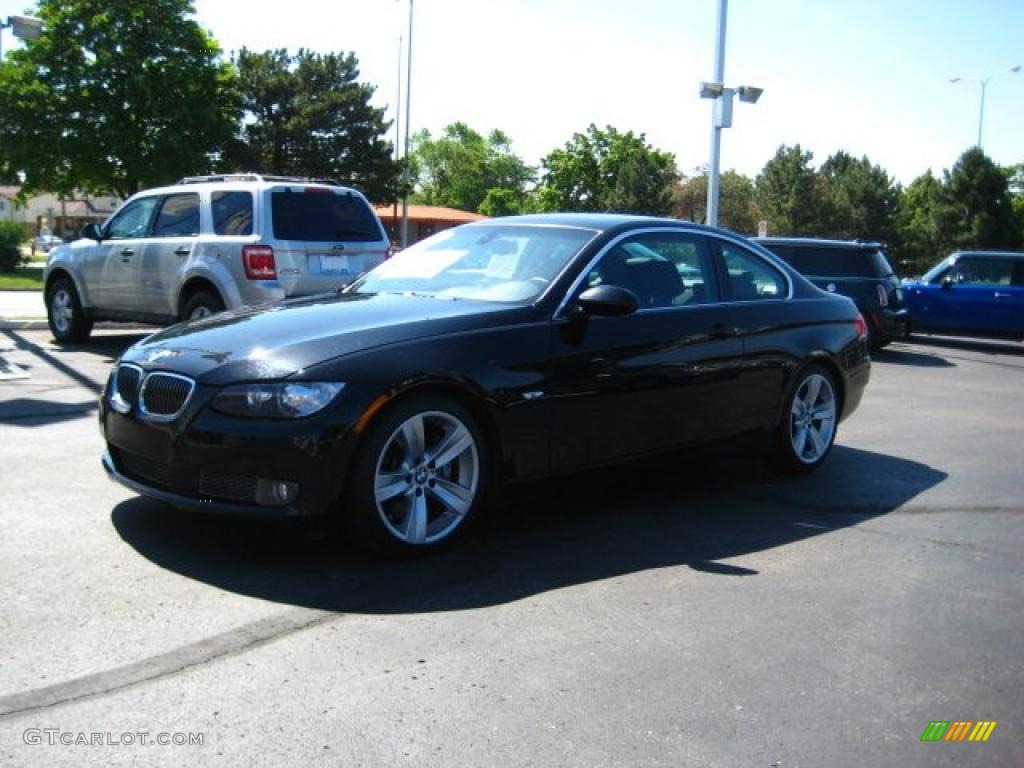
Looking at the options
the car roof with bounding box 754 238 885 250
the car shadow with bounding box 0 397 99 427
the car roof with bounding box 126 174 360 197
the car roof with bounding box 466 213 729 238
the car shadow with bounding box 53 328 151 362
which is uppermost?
the car roof with bounding box 126 174 360 197

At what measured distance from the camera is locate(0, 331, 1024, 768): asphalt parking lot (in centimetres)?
306

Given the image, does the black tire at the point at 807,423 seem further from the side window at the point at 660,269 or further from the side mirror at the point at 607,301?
the side mirror at the point at 607,301

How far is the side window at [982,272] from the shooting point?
18453 millimetres

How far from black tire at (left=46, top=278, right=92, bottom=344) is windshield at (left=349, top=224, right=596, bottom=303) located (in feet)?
25.0

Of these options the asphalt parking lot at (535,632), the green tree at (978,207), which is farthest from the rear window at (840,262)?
the green tree at (978,207)

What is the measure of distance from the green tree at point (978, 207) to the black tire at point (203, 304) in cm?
5400

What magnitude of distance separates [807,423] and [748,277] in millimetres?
1059

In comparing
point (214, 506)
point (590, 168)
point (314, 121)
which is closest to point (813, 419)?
point (214, 506)

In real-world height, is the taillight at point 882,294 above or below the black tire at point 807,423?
above

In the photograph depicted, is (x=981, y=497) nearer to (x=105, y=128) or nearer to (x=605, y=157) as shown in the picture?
(x=105, y=128)

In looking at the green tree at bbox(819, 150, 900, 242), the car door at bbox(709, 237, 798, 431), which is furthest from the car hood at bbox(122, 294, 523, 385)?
the green tree at bbox(819, 150, 900, 242)

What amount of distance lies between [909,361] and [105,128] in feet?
103

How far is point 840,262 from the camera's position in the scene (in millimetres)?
16219

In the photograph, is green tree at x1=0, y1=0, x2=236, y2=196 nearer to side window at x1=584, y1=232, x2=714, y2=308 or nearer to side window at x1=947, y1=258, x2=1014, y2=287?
side window at x1=947, y1=258, x2=1014, y2=287
